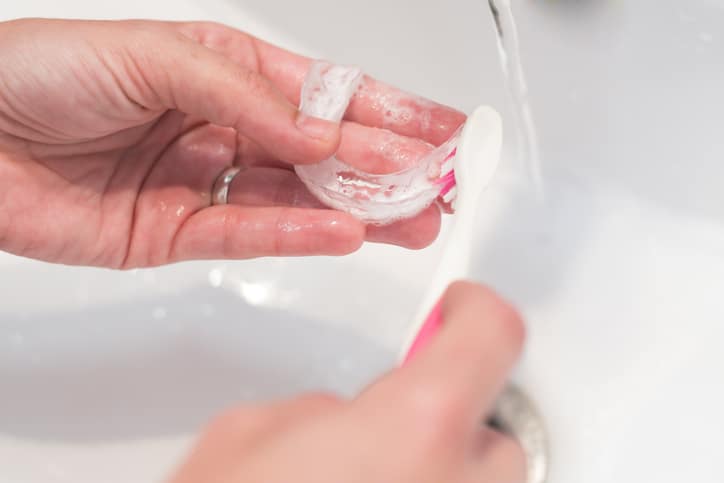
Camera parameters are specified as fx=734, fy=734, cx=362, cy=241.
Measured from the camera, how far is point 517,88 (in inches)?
25.2

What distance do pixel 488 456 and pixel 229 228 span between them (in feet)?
1.01

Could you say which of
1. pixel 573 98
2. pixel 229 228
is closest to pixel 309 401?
pixel 229 228

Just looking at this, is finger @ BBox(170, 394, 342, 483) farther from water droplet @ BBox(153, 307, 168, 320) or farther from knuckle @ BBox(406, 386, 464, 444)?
water droplet @ BBox(153, 307, 168, 320)

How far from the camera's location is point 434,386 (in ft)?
0.99

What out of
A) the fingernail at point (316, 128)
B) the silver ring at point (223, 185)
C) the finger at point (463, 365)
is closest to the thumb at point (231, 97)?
the fingernail at point (316, 128)

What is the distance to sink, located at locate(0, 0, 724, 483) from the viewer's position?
2.00 ft

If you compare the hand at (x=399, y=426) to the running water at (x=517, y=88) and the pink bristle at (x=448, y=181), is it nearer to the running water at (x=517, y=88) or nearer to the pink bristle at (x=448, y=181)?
the pink bristle at (x=448, y=181)

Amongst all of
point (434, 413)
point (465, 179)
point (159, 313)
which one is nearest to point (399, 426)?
point (434, 413)

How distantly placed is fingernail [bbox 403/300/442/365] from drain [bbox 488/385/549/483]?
0.31m

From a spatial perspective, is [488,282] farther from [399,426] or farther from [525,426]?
[399,426]

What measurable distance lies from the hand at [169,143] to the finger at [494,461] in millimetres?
228

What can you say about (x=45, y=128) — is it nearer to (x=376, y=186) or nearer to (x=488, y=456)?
(x=376, y=186)

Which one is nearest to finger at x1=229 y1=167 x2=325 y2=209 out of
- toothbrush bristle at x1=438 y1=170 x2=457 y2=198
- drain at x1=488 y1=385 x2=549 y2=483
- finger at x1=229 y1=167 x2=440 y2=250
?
finger at x1=229 y1=167 x2=440 y2=250

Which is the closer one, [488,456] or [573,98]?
[488,456]
